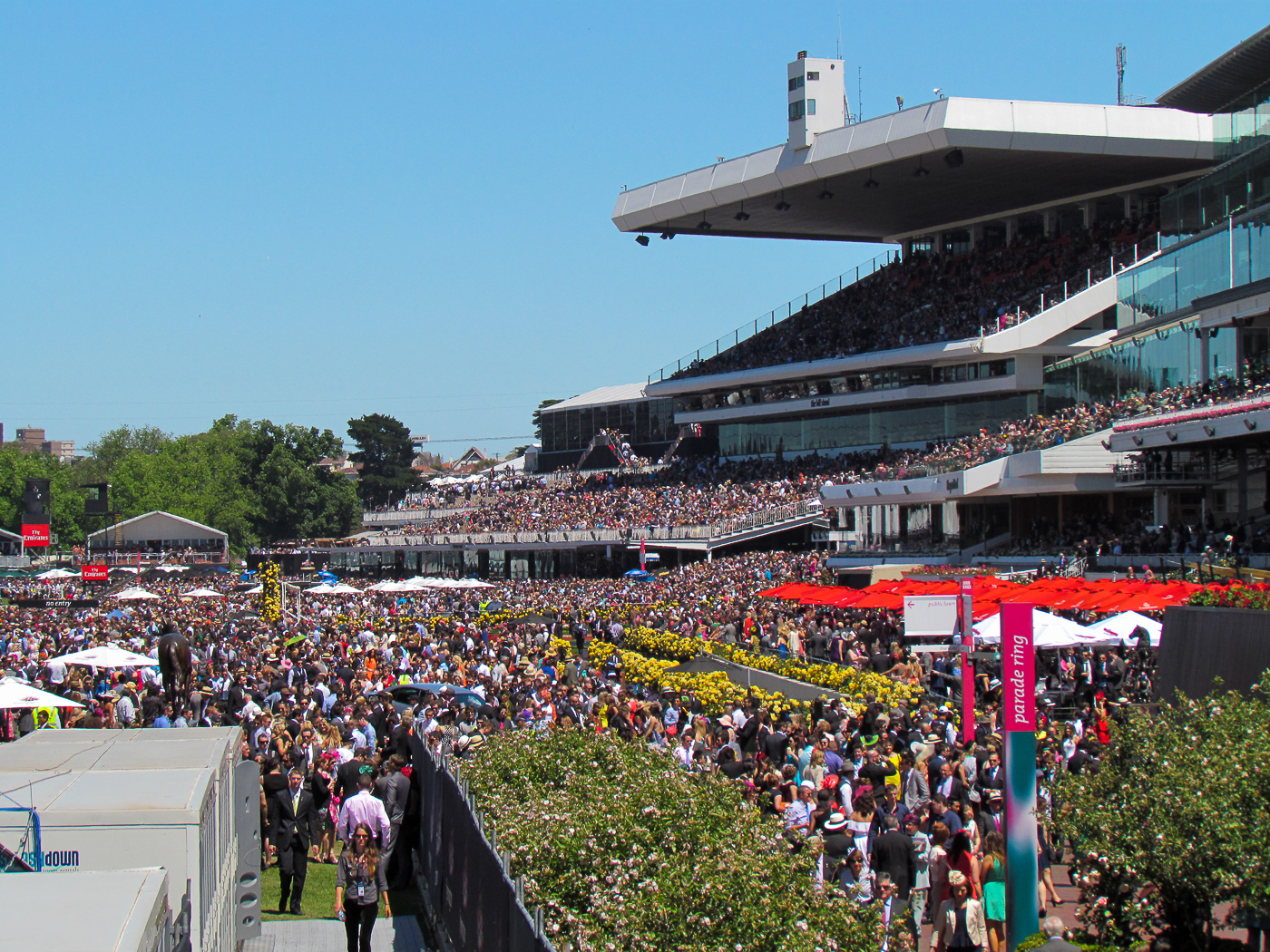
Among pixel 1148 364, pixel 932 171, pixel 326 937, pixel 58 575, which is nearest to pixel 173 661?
pixel 326 937

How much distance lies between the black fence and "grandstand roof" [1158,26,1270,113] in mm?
34296

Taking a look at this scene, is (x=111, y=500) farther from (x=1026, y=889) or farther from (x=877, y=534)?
(x=1026, y=889)

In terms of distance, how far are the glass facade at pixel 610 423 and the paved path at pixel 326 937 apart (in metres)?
63.8

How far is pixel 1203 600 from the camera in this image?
16703 millimetres

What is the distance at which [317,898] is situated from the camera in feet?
39.6

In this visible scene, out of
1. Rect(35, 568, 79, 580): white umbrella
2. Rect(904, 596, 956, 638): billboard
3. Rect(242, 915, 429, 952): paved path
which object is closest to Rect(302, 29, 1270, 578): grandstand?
Rect(904, 596, 956, 638): billboard

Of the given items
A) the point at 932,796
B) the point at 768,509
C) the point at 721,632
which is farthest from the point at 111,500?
the point at 932,796

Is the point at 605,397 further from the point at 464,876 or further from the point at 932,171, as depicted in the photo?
the point at 464,876

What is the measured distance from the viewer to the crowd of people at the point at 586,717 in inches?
406

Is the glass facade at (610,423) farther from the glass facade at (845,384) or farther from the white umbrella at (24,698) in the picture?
the white umbrella at (24,698)

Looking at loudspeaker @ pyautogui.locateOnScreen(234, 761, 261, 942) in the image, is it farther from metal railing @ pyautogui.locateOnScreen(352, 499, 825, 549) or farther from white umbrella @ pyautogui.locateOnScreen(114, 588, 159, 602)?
metal railing @ pyautogui.locateOnScreen(352, 499, 825, 549)

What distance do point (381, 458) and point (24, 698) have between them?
352 ft

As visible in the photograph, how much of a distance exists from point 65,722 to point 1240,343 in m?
29.8

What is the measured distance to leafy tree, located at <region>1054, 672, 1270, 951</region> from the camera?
7512 millimetres
